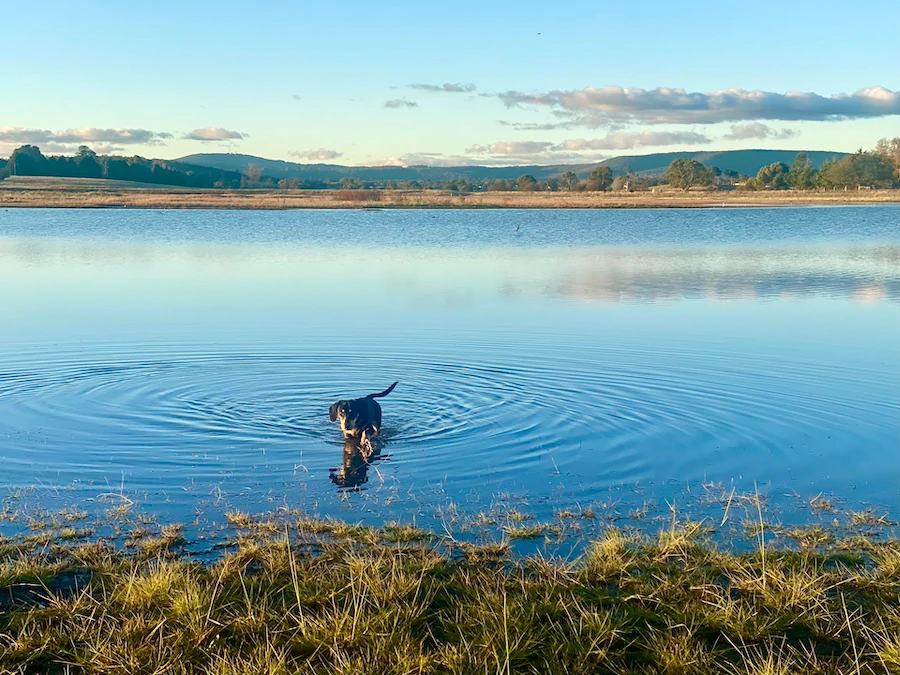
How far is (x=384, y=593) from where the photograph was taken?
18.9 ft

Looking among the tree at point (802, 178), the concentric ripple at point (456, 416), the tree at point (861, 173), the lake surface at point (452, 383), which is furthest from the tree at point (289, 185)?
the concentric ripple at point (456, 416)

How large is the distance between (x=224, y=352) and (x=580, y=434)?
7.51m

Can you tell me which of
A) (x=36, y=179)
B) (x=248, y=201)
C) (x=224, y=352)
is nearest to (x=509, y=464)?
(x=224, y=352)

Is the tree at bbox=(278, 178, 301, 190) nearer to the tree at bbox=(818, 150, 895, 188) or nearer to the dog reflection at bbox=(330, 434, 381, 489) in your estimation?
the tree at bbox=(818, 150, 895, 188)

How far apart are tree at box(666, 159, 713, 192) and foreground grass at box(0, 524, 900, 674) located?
468ft

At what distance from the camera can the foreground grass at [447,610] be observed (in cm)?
506

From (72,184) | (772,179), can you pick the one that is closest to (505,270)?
(72,184)

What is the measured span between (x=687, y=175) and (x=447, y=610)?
150688 mm

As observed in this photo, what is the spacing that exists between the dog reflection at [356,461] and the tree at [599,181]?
135741 millimetres

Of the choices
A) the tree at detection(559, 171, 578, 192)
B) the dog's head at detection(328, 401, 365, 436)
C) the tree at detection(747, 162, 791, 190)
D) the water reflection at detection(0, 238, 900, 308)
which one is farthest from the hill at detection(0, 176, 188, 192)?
the dog's head at detection(328, 401, 365, 436)

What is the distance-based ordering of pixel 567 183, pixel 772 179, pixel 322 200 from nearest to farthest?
pixel 322 200 < pixel 772 179 < pixel 567 183

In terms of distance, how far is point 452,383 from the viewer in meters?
13.8

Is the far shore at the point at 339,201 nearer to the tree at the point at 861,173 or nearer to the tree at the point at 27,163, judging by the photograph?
the tree at the point at 861,173

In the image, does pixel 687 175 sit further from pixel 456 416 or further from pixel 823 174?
pixel 456 416
